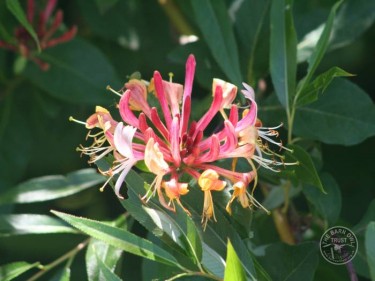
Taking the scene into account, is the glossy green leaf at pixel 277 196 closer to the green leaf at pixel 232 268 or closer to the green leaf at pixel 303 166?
the green leaf at pixel 303 166

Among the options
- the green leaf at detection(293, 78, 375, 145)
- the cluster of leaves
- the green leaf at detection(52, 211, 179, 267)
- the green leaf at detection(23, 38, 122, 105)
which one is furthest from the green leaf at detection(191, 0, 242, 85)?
the green leaf at detection(52, 211, 179, 267)

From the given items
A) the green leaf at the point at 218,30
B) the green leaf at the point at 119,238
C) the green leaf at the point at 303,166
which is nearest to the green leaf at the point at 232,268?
the green leaf at the point at 119,238

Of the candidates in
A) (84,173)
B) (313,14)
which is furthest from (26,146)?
(313,14)

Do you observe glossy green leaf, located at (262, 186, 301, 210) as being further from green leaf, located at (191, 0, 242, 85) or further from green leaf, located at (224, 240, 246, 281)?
green leaf, located at (224, 240, 246, 281)

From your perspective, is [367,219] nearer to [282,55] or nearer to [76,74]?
[282,55]

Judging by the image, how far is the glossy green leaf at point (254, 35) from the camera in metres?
1.39

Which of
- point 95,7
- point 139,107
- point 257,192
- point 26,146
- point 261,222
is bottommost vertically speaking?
point 257,192

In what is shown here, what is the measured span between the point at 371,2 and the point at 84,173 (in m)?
0.54

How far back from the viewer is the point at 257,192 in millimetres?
1649

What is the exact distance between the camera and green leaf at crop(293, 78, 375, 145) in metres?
Result: 1.26

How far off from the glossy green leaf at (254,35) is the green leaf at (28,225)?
37 cm

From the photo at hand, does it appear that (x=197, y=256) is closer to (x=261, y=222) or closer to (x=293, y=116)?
(x=293, y=116)

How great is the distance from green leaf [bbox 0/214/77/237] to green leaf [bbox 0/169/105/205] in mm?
69

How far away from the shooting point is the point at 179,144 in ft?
3.43
